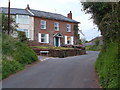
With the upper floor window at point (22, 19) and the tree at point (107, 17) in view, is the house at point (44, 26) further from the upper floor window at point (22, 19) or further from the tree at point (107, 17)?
the tree at point (107, 17)

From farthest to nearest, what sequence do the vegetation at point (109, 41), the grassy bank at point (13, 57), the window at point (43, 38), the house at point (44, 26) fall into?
the window at point (43, 38) < the house at point (44, 26) < the grassy bank at point (13, 57) < the vegetation at point (109, 41)

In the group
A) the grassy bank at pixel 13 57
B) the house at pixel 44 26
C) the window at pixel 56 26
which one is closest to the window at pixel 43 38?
the house at pixel 44 26

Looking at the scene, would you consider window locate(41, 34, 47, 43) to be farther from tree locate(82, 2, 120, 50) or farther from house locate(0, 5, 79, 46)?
tree locate(82, 2, 120, 50)

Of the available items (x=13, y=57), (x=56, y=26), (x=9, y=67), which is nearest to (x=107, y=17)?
(x=9, y=67)

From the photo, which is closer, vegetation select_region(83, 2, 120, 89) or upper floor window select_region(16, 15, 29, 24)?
vegetation select_region(83, 2, 120, 89)

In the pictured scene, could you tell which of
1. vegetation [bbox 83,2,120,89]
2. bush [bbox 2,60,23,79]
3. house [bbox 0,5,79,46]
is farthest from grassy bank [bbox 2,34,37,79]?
house [bbox 0,5,79,46]

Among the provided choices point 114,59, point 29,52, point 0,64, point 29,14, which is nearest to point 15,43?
point 29,52

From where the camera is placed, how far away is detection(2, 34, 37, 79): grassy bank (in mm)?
12266

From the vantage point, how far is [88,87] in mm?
8836

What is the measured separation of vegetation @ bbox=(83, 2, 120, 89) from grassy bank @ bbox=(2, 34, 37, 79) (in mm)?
5087

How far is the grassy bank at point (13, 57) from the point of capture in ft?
40.2

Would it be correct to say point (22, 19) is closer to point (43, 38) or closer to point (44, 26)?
point (44, 26)

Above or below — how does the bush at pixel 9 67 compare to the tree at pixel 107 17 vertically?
below

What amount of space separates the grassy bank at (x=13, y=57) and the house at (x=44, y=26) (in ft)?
56.9
